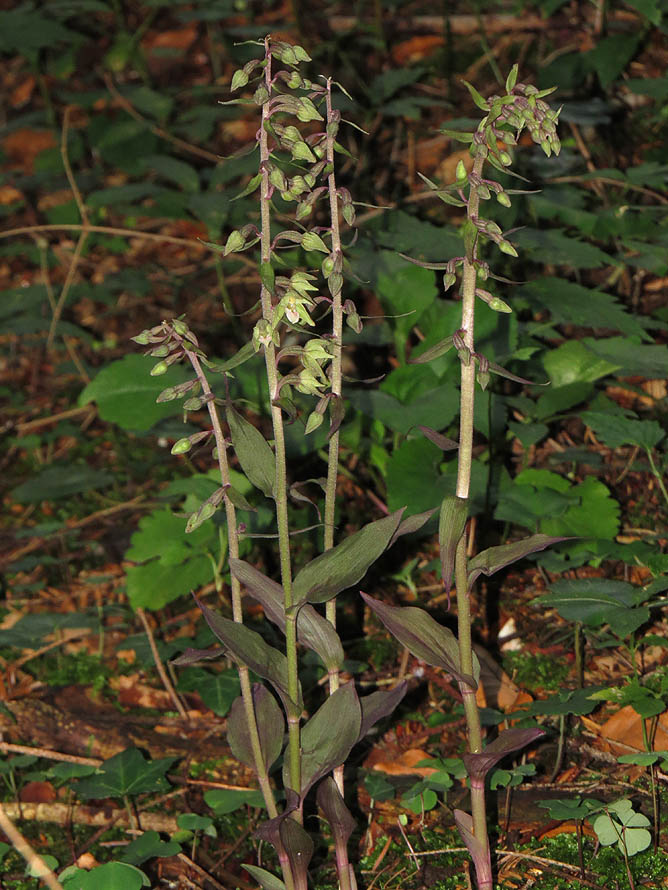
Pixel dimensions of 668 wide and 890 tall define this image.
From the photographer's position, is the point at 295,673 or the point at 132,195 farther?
the point at 132,195

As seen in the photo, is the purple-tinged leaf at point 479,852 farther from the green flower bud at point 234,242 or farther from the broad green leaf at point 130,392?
the broad green leaf at point 130,392

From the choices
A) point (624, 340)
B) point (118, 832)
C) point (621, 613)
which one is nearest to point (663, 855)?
point (621, 613)

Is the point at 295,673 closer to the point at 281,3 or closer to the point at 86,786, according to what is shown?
the point at 86,786

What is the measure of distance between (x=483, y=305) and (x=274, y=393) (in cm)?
153

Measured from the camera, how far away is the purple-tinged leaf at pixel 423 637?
1.87 meters

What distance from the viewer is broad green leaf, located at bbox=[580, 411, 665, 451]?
2.86 metres

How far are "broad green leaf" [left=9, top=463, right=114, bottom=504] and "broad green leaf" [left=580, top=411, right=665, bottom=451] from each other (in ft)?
6.40

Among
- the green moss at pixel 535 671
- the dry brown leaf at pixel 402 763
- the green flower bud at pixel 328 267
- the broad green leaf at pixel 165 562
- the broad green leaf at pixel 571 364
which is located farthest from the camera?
the broad green leaf at pixel 571 364

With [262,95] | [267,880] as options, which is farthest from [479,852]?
[262,95]

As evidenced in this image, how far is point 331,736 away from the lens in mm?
1986

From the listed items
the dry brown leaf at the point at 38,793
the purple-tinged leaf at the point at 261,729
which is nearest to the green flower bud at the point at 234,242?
the purple-tinged leaf at the point at 261,729

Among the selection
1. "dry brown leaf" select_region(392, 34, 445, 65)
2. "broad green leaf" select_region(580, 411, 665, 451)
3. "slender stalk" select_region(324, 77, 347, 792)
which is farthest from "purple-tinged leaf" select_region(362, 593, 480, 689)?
"dry brown leaf" select_region(392, 34, 445, 65)

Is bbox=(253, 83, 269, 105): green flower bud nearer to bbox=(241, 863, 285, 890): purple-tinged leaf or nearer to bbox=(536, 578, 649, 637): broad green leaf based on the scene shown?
bbox=(536, 578, 649, 637): broad green leaf

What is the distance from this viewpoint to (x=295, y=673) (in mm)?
1902
